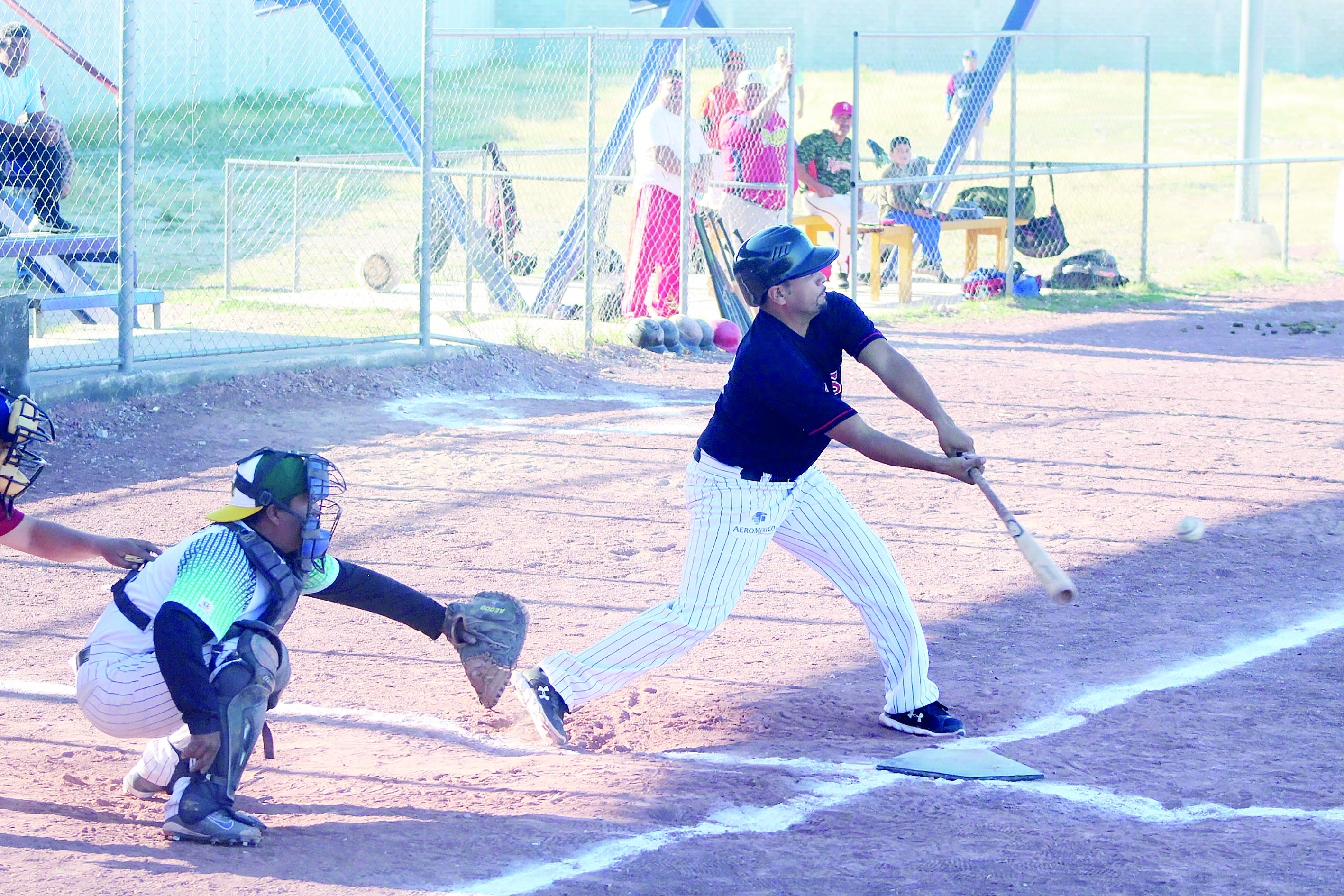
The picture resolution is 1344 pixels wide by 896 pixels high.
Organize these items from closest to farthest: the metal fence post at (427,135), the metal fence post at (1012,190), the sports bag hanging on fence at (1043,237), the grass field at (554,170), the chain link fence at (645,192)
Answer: the metal fence post at (427,135), the chain link fence at (645,192), the metal fence post at (1012,190), the sports bag hanging on fence at (1043,237), the grass field at (554,170)

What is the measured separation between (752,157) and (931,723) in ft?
31.4

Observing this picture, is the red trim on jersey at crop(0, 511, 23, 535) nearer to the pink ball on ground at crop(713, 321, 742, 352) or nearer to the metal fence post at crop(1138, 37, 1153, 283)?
the pink ball on ground at crop(713, 321, 742, 352)

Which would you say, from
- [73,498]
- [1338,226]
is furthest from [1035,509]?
[1338,226]

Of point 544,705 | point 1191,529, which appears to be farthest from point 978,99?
point 544,705

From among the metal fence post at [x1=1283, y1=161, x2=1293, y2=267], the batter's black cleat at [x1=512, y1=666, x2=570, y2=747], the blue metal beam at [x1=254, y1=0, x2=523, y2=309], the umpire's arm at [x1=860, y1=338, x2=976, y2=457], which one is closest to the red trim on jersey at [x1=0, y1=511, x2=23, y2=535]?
the batter's black cleat at [x1=512, y1=666, x2=570, y2=747]

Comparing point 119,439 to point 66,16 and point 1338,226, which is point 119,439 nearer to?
point 1338,226

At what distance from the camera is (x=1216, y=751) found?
4.61 meters

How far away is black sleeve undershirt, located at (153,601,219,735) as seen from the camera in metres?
3.68

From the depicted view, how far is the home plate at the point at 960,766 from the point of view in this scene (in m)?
4.33

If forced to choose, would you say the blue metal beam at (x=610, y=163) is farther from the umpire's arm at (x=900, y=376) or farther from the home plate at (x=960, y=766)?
the home plate at (x=960, y=766)

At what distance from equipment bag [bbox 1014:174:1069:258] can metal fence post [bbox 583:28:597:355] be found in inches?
273

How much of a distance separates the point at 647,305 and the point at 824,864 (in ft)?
33.1

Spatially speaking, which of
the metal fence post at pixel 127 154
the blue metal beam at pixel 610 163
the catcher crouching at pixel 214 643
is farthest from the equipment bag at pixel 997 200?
the catcher crouching at pixel 214 643

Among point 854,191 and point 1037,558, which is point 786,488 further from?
point 854,191
